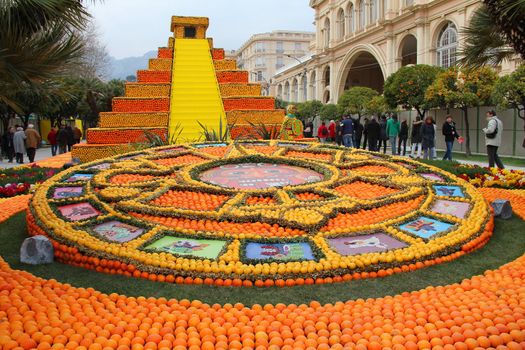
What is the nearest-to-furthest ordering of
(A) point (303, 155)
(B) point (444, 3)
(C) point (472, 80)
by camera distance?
(A) point (303, 155) < (C) point (472, 80) < (B) point (444, 3)

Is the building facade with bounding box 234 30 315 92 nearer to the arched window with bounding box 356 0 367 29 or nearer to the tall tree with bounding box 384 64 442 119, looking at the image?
the arched window with bounding box 356 0 367 29

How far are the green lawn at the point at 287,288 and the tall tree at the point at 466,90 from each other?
645 inches

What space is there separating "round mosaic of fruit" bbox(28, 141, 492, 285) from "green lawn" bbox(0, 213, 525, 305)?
0.37 feet

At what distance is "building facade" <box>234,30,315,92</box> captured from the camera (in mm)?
87938

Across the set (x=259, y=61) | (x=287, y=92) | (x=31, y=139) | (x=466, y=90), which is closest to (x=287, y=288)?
(x=31, y=139)

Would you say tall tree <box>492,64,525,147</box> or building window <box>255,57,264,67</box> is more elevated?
→ building window <box>255,57,264,67</box>

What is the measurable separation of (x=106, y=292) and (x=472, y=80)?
19321 millimetres

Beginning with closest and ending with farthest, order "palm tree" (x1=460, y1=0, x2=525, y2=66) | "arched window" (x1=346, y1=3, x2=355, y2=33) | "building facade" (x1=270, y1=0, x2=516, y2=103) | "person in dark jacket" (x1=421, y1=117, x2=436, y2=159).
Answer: "palm tree" (x1=460, y1=0, x2=525, y2=66) < "person in dark jacket" (x1=421, y1=117, x2=436, y2=159) < "building facade" (x1=270, y1=0, x2=516, y2=103) < "arched window" (x1=346, y1=3, x2=355, y2=33)

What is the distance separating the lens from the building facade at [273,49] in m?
87.9

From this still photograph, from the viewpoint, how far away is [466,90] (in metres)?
19.7

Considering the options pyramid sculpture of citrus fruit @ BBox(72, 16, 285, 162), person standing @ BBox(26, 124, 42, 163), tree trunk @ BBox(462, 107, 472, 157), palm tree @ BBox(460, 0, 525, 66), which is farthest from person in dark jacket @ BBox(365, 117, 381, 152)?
person standing @ BBox(26, 124, 42, 163)

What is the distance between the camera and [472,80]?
778 inches

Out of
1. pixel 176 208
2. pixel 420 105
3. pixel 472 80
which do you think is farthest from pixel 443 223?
pixel 420 105

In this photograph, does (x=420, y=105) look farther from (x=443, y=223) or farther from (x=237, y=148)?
(x=443, y=223)
